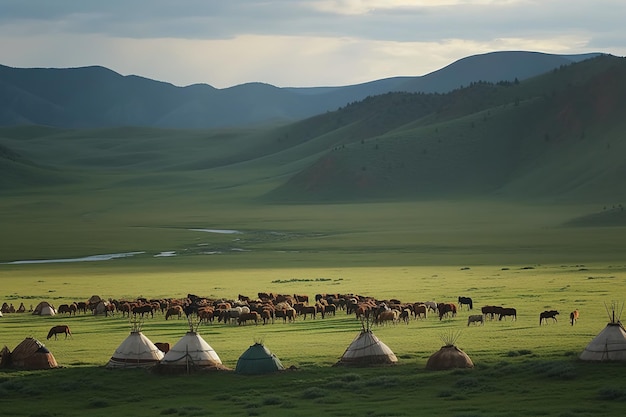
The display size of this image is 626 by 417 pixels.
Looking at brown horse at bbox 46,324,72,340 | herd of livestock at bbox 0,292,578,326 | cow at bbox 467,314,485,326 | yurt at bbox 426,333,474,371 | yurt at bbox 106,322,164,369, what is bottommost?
yurt at bbox 426,333,474,371

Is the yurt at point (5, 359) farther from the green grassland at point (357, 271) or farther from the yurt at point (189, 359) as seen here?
the yurt at point (189, 359)

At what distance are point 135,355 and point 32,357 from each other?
11.7ft

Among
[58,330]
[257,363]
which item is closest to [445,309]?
[257,363]

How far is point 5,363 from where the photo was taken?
123 ft

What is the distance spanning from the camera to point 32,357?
3703cm

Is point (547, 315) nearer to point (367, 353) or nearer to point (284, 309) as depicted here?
point (367, 353)

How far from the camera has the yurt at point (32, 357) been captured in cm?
3703

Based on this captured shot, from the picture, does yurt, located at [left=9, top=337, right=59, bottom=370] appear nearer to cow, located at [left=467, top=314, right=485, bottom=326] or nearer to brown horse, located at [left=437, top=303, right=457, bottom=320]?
cow, located at [left=467, top=314, right=485, bottom=326]

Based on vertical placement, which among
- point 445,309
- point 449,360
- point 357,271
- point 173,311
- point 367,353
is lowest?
point 449,360

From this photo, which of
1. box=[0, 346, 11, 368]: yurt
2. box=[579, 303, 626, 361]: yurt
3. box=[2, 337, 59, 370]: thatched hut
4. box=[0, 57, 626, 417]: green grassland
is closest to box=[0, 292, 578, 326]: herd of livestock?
box=[0, 57, 626, 417]: green grassland

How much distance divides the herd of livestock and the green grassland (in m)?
1.03

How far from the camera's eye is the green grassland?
32.0 metres

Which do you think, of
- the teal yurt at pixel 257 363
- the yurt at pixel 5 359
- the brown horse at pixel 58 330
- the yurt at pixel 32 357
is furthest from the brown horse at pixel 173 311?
the teal yurt at pixel 257 363

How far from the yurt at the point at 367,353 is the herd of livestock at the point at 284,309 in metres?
9.96
